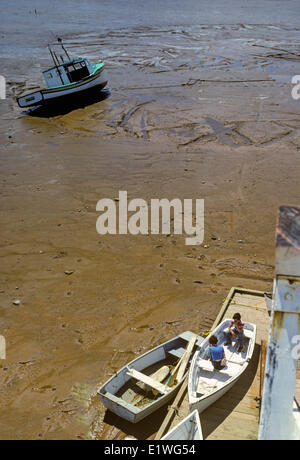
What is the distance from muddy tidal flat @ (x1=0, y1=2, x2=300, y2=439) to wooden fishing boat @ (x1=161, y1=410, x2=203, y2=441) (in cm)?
145

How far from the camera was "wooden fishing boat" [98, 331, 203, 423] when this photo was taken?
7312mm

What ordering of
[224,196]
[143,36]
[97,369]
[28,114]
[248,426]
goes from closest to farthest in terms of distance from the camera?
[248,426] → [97,369] → [224,196] → [28,114] → [143,36]

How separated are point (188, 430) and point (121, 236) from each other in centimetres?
782

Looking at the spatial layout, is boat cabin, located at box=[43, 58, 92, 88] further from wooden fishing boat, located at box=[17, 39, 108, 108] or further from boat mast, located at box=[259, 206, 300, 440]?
boat mast, located at box=[259, 206, 300, 440]

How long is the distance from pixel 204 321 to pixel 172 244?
136 inches

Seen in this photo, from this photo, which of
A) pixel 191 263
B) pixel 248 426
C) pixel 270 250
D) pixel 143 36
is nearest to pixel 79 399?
pixel 248 426

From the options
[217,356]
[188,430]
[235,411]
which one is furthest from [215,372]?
[188,430]

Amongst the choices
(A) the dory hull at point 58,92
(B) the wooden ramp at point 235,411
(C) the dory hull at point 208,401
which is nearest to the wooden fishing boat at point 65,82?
(A) the dory hull at point 58,92

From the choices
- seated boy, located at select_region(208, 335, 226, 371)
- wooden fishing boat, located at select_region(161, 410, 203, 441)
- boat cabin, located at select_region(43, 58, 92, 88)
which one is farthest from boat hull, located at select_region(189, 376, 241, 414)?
boat cabin, located at select_region(43, 58, 92, 88)

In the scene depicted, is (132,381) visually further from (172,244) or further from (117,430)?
(172,244)

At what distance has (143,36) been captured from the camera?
4288cm

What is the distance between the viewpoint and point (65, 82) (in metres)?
24.4

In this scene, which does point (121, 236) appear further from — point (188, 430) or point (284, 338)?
point (284, 338)

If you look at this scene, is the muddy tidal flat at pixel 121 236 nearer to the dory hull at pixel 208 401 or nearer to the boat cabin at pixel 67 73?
the dory hull at pixel 208 401
